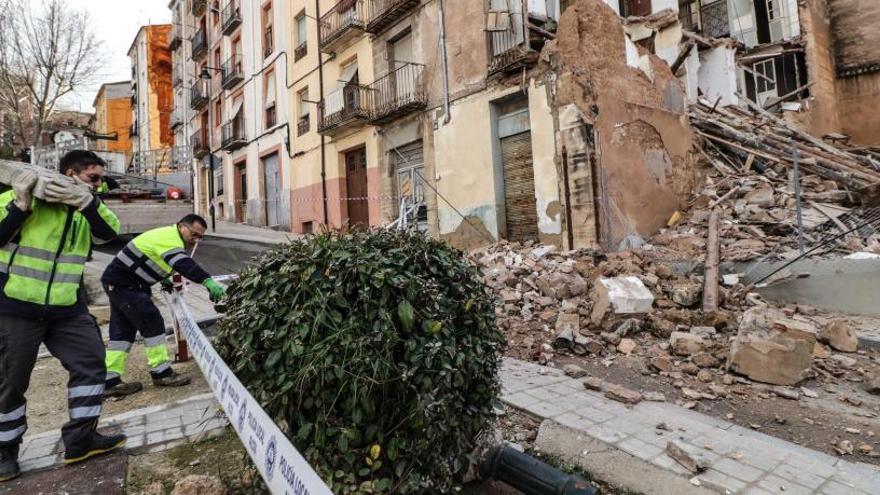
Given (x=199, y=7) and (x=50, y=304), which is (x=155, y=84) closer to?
(x=199, y=7)

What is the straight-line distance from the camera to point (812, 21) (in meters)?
15.4

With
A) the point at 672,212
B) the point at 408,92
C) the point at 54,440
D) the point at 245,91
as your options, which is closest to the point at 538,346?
the point at 54,440

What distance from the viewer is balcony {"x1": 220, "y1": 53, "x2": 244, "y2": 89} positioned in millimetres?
20438

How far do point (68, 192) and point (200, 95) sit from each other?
961 inches

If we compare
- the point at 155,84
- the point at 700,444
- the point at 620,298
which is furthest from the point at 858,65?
the point at 155,84

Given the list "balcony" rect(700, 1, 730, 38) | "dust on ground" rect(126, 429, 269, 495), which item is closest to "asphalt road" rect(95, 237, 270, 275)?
"dust on ground" rect(126, 429, 269, 495)

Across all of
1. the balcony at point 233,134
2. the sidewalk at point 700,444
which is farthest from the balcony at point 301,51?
the sidewalk at point 700,444

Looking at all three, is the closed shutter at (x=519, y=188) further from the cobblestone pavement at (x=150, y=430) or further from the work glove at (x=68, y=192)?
the work glove at (x=68, y=192)

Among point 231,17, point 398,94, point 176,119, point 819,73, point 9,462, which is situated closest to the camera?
point 9,462

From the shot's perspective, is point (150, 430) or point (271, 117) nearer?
point (150, 430)

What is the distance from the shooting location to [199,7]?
24188mm

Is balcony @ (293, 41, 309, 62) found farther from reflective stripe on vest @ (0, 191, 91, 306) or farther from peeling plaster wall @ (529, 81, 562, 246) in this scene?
reflective stripe on vest @ (0, 191, 91, 306)

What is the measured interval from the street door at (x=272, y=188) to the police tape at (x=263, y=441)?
17083mm

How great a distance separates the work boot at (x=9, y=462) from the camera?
8.67 ft
